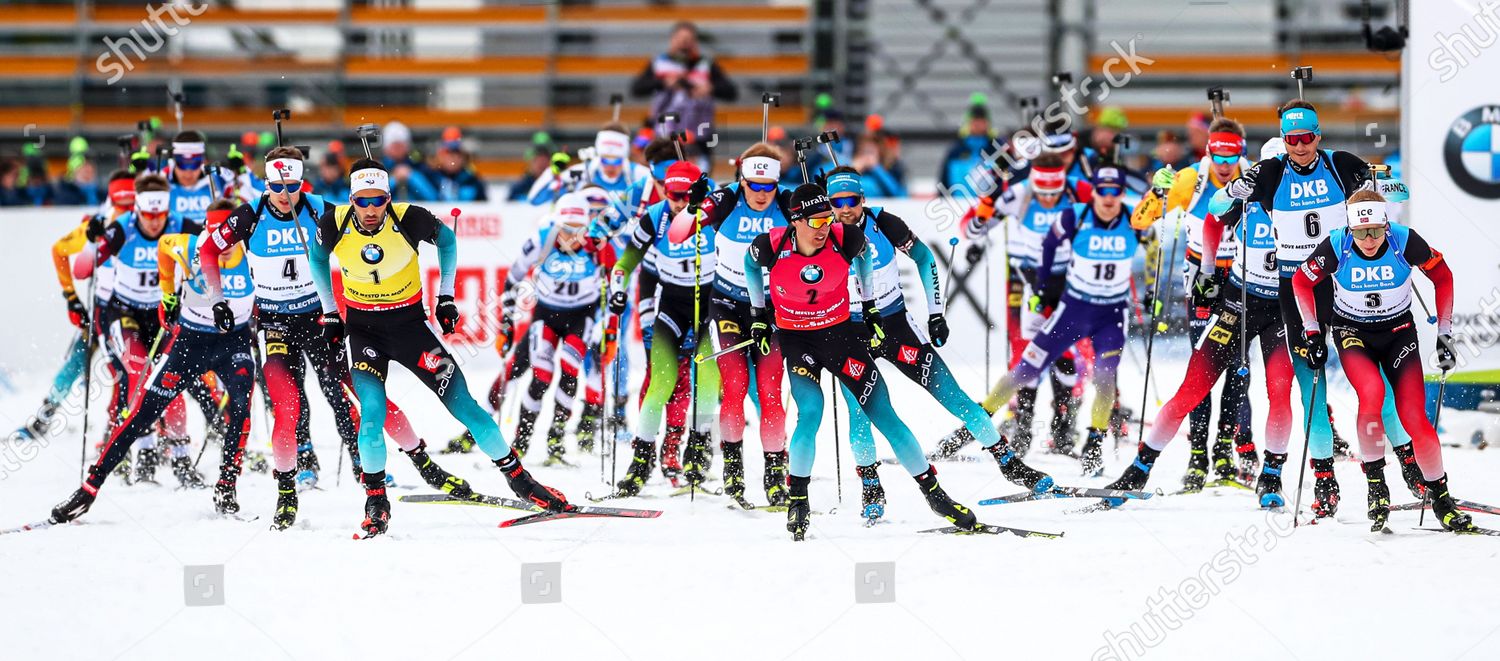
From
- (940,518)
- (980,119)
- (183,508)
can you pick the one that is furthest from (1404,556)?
(980,119)

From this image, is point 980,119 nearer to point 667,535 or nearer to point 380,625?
point 667,535

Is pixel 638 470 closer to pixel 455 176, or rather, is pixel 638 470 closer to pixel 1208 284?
pixel 1208 284

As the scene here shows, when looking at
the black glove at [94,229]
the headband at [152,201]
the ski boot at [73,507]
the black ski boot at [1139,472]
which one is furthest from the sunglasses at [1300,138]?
the black glove at [94,229]

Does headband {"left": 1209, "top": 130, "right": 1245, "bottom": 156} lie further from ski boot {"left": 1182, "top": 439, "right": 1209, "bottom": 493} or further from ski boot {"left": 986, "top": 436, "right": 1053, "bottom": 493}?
ski boot {"left": 986, "top": 436, "right": 1053, "bottom": 493}

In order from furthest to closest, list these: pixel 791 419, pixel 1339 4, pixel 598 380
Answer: pixel 1339 4
pixel 791 419
pixel 598 380

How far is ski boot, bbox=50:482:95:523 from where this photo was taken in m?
8.54

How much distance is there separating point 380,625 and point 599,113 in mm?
12293

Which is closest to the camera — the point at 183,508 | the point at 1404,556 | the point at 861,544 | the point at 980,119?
the point at 1404,556

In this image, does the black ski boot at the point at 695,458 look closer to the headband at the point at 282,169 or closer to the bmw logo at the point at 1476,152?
the headband at the point at 282,169

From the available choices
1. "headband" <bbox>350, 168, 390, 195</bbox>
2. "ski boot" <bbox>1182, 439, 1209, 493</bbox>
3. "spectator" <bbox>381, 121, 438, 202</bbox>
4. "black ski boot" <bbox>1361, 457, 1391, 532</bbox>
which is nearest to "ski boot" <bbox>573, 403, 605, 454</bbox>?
"headband" <bbox>350, 168, 390, 195</bbox>

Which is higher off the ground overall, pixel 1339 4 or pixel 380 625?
pixel 1339 4

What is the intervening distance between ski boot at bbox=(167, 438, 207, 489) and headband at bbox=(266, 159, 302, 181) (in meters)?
2.32

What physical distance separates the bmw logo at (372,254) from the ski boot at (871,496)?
255 centimetres

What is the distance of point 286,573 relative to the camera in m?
7.19
